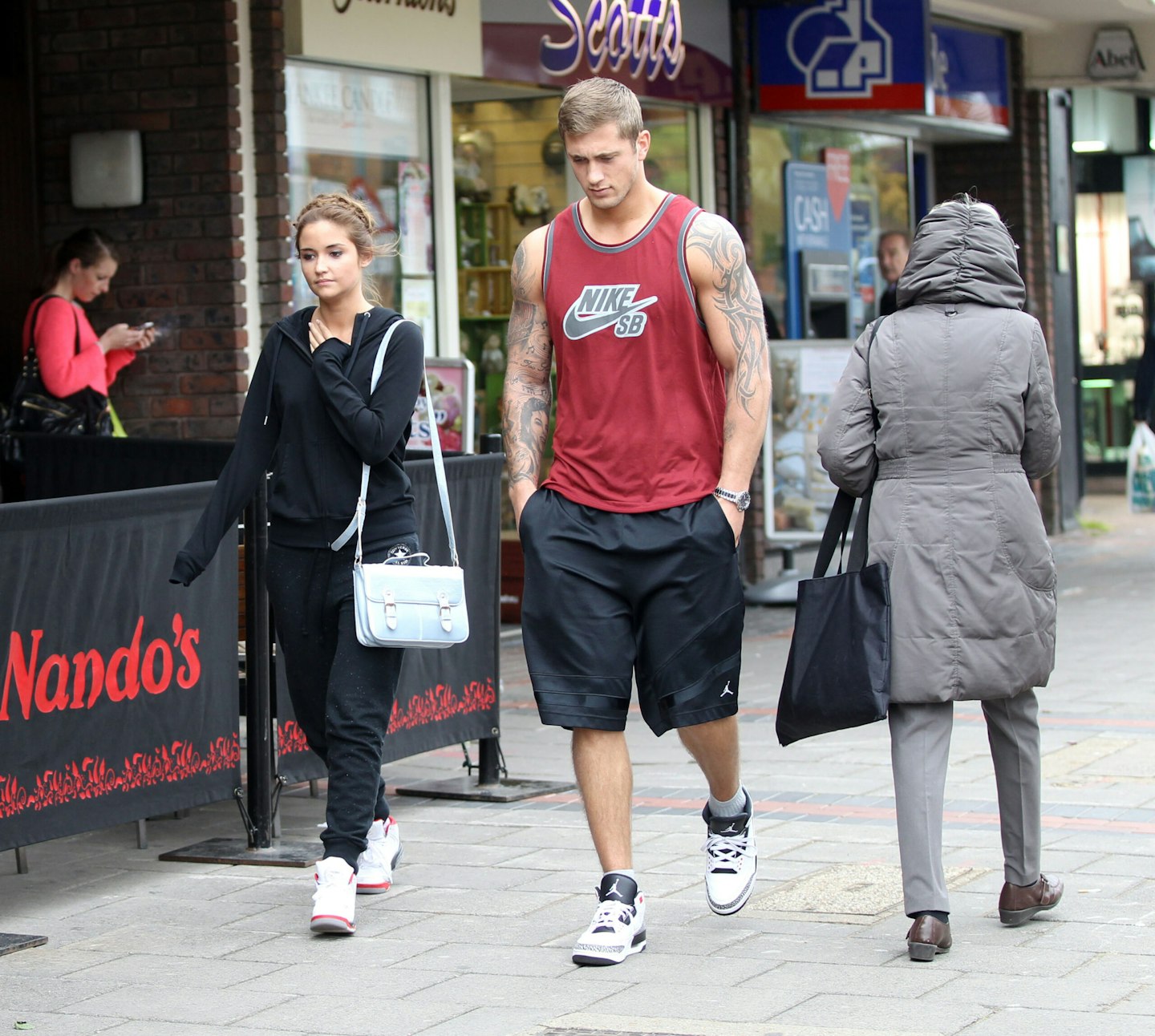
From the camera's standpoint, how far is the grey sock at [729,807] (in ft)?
17.1

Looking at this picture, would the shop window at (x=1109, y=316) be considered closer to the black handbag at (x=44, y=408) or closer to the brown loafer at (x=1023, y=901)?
the black handbag at (x=44, y=408)

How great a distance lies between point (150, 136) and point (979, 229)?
5486 millimetres

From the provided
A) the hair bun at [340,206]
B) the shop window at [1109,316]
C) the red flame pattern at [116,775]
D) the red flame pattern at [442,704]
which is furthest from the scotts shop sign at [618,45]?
the shop window at [1109,316]

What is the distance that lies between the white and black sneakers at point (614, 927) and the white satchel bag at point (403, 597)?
818 mm

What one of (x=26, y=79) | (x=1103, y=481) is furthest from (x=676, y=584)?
(x=1103, y=481)

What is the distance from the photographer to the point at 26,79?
9617 mm

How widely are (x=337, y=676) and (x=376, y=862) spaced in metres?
0.61

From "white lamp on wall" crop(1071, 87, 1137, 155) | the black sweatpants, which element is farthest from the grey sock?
"white lamp on wall" crop(1071, 87, 1137, 155)

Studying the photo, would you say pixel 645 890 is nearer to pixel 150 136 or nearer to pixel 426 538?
pixel 426 538

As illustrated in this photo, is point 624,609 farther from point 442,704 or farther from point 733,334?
point 442,704

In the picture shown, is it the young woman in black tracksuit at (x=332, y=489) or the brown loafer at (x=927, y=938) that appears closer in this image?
the brown loafer at (x=927, y=938)

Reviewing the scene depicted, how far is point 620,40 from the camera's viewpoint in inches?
454

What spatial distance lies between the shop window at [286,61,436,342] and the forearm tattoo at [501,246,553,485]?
15.1ft

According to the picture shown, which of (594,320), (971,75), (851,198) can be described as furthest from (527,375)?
(971,75)
